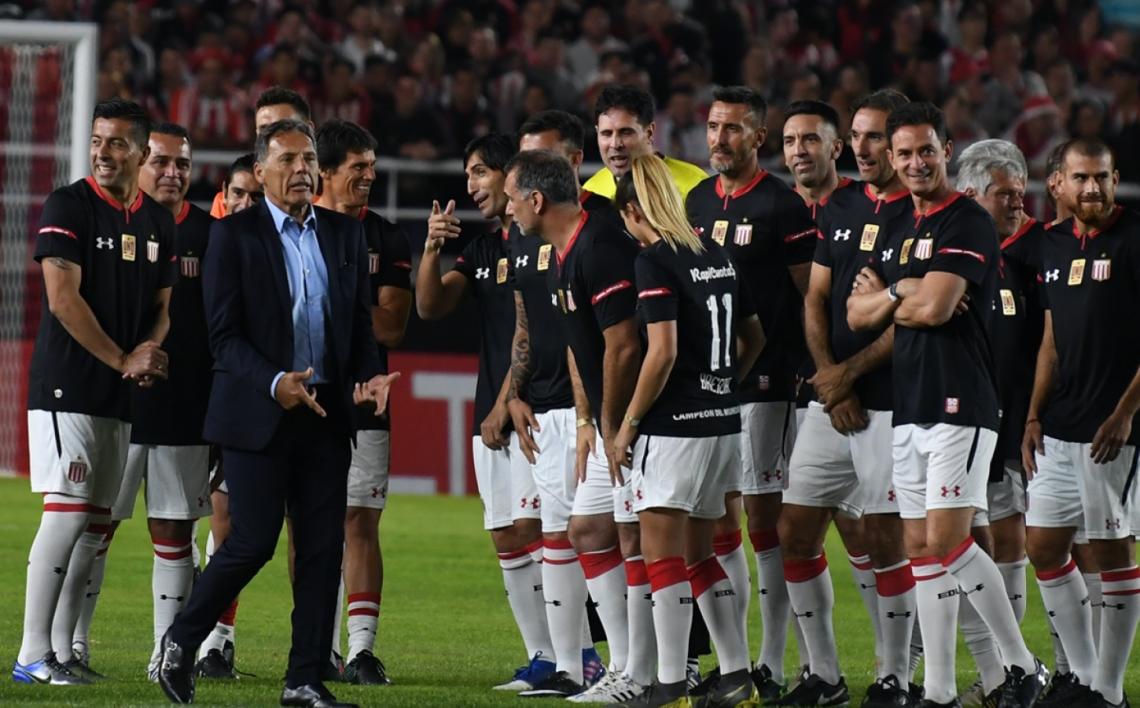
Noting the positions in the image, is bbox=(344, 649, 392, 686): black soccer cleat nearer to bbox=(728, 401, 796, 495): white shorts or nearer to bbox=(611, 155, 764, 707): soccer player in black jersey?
bbox=(611, 155, 764, 707): soccer player in black jersey

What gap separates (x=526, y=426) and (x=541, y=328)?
0.43 m

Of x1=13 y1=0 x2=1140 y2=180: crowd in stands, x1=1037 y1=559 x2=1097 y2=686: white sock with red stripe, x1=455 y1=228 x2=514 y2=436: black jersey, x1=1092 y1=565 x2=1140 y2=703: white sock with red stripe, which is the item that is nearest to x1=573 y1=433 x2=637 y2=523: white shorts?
x1=455 y1=228 x2=514 y2=436: black jersey

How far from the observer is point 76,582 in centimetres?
796

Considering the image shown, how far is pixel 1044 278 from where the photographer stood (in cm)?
798

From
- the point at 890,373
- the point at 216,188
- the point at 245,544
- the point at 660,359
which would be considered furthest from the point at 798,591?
the point at 216,188

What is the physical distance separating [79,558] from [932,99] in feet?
43.9

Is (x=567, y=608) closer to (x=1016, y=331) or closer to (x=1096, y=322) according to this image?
(x=1016, y=331)

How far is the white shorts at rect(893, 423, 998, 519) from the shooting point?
7.04 meters

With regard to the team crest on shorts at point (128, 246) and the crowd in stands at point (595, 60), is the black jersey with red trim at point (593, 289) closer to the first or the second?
the team crest on shorts at point (128, 246)

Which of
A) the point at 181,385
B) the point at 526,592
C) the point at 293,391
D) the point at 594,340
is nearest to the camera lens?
the point at 293,391

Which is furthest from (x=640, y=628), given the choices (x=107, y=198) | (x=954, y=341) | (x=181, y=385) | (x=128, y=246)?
(x=107, y=198)

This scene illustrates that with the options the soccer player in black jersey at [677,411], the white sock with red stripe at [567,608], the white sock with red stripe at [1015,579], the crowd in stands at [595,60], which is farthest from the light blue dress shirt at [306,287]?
the crowd in stands at [595,60]

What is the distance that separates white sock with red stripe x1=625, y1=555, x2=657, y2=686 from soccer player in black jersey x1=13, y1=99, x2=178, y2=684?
2.07m

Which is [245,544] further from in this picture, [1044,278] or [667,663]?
[1044,278]
